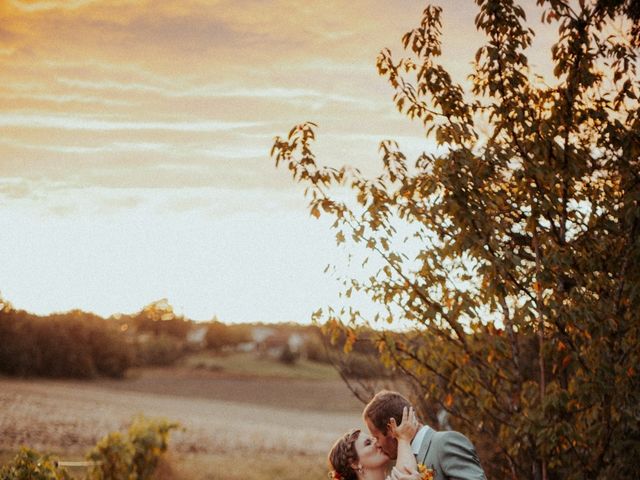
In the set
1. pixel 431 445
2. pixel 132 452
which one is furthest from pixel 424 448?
pixel 132 452

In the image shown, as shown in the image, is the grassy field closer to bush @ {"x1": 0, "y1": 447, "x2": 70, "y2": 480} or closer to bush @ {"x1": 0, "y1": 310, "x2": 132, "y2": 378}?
bush @ {"x1": 0, "y1": 310, "x2": 132, "y2": 378}

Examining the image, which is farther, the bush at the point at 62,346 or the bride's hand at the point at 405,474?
the bush at the point at 62,346

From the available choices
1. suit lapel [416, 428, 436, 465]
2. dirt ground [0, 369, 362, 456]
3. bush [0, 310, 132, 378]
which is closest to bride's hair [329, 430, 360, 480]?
suit lapel [416, 428, 436, 465]

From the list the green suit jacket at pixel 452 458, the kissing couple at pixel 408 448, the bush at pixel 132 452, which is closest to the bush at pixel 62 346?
the bush at pixel 132 452

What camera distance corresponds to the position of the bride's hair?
14.5 ft

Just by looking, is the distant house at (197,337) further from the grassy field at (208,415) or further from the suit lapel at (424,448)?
the suit lapel at (424,448)

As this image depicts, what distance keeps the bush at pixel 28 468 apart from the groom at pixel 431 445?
13.6 ft

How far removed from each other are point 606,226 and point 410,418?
2660mm

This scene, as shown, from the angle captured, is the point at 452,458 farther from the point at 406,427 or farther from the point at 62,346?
the point at 62,346

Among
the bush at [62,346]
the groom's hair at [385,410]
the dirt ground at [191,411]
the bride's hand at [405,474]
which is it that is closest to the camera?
the bride's hand at [405,474]

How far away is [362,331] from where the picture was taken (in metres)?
6.90

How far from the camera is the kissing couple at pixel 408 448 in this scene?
12.1 feet

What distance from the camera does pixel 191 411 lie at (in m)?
49.8

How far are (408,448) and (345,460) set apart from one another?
729mm
